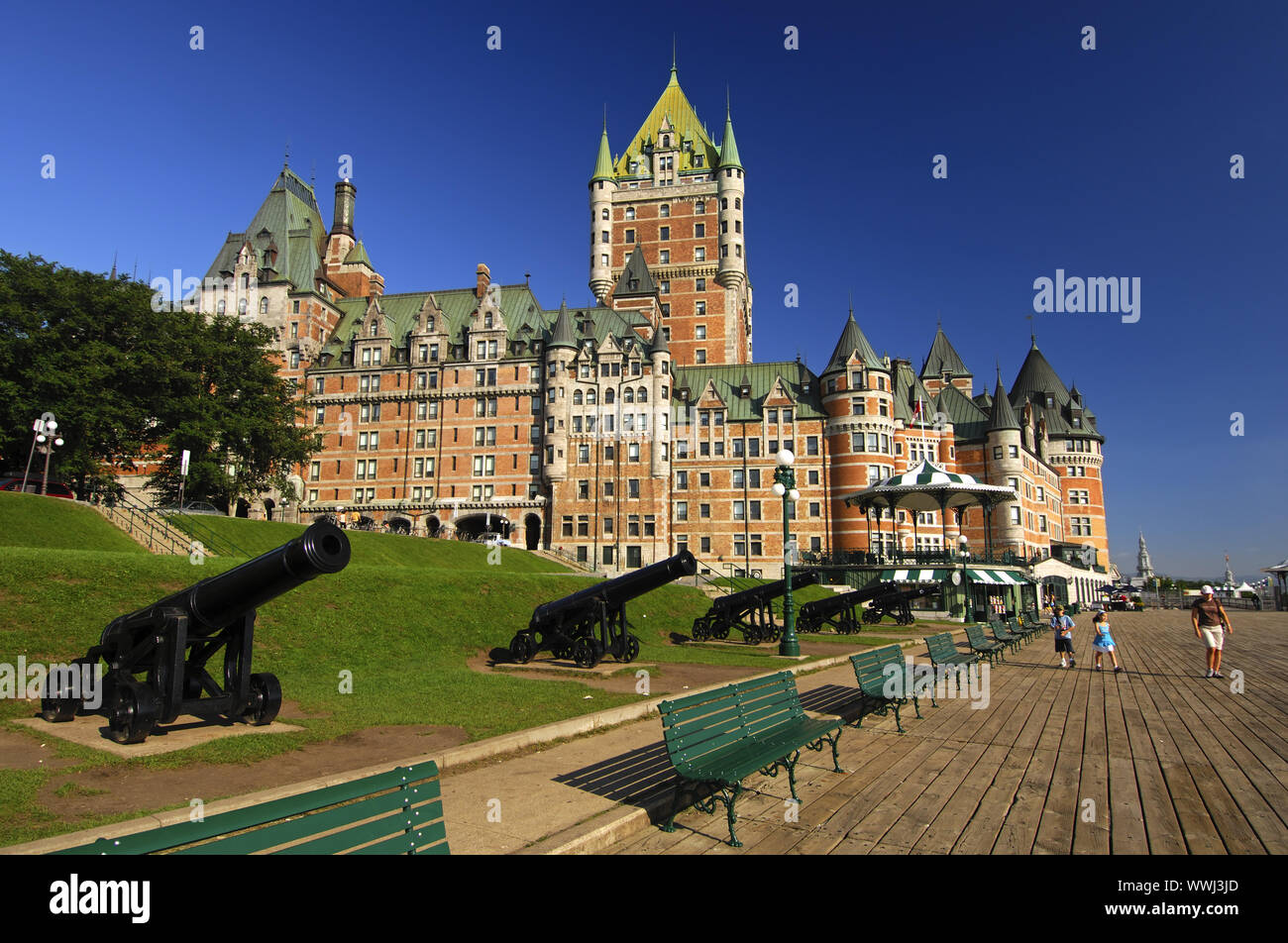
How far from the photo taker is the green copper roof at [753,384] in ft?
209

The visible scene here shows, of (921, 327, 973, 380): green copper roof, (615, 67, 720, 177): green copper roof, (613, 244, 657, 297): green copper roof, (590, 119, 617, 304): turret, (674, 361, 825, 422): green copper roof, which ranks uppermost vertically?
(615, 67, 720, 177): green copper roof

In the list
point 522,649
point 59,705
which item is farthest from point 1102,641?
point 59,705

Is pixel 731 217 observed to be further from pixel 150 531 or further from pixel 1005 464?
pixel 150 531

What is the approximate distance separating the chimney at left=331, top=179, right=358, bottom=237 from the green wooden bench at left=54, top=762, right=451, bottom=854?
80948 millimetres

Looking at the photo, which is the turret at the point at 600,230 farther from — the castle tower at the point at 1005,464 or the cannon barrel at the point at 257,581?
the cannon barrel at the point at 257,581

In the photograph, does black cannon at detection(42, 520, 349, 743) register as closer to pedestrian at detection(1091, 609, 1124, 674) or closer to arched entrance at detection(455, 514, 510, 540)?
pedestrian at detection(1091, 609, 1124, 674)

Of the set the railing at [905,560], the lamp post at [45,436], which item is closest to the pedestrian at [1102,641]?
the railing at [905,560]

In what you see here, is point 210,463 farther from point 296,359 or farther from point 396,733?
point 396,733

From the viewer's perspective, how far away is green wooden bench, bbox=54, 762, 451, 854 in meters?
3.13

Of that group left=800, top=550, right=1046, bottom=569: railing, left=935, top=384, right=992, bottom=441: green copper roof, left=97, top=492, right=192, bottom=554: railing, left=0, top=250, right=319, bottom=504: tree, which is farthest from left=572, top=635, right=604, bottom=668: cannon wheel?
left=935, top=384, right=992, bottom=441: green copper roof
